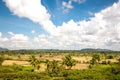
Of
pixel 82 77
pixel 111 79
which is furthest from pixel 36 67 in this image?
pixel 111 79

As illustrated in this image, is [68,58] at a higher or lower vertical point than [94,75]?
higher

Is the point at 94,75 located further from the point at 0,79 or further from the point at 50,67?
the point at 0,79

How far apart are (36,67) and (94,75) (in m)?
50.3

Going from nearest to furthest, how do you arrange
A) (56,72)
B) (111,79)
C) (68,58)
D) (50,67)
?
(111,79), (56,72), (50,67), (68,58)

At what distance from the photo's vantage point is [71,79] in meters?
97.2

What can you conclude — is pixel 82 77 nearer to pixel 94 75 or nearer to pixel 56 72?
pixel 94 75

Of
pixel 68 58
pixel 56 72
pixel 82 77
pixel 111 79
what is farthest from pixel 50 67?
pixel 111 79

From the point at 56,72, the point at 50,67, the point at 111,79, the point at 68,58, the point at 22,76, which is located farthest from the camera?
the point at 68,58

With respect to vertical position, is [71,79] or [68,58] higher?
[68,58]

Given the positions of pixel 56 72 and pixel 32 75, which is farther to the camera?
pixel 56 72

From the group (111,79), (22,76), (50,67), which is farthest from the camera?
(50,67)

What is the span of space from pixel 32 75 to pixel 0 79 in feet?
52.5

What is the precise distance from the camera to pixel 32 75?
333ft

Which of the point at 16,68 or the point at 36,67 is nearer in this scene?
the point at 16,68
